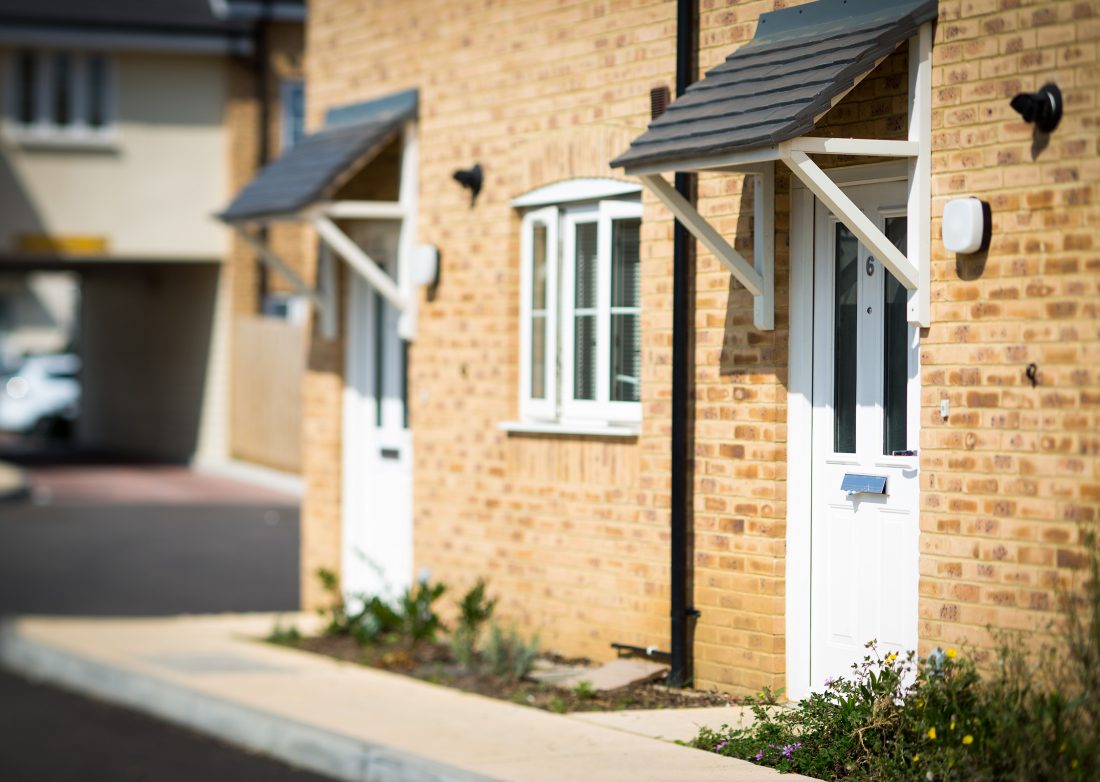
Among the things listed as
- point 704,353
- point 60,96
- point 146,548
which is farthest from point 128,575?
point 60,96

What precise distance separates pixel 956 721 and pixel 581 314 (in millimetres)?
4137

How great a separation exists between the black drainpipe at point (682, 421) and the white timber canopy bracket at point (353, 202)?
2608 millimetres

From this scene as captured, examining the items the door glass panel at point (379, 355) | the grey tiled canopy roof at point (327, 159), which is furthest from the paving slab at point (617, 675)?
the grey tiled canopy roof at point (327, 159)

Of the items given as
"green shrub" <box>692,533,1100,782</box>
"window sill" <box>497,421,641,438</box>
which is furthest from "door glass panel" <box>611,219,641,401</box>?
"green shrub" <box>692,533,1100,782</box>

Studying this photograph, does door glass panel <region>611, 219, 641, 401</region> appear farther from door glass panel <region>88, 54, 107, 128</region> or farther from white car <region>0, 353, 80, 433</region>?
white car <region>0, 353, 80, 433</region>

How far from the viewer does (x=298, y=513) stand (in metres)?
19.3

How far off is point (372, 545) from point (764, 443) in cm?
448

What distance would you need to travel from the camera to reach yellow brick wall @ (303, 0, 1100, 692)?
20.4 feet

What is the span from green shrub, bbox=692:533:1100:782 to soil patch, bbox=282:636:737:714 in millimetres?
1009

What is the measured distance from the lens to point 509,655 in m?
8.82

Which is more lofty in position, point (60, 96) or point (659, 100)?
point (60, 96)

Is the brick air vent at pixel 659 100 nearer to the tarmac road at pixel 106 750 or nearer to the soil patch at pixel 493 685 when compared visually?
the soil patch at pixel 493 685

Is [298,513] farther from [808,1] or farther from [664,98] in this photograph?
[808,1]

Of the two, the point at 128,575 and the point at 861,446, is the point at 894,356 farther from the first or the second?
the point at 128,575
